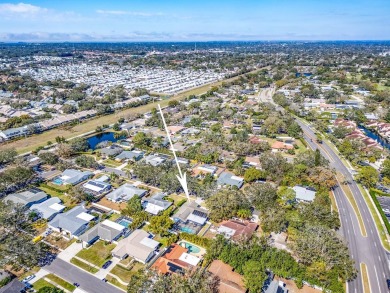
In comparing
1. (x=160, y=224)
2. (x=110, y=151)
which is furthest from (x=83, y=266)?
(x=110, y=151)

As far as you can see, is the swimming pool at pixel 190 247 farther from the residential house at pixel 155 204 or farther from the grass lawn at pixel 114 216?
the grass lawn at pixel 114 216

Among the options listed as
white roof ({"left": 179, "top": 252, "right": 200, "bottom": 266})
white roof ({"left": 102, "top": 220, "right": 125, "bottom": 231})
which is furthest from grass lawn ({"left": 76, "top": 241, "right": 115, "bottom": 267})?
white roof ({"left": 179, "top": 252, "right": 200, "bottom": 266})

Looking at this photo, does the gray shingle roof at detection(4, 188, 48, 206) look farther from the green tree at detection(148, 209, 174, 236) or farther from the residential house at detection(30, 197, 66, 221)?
the green tree at detection(148, 209, 174, 236)

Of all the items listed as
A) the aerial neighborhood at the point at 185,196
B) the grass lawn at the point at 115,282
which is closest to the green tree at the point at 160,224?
the aerial neighborhood at the point at 185,196

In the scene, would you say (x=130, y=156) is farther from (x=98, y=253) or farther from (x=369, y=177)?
(x=369, y=177)

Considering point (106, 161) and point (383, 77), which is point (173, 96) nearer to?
point (106, 161)

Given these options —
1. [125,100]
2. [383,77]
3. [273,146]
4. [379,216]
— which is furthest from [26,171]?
[383,77]
